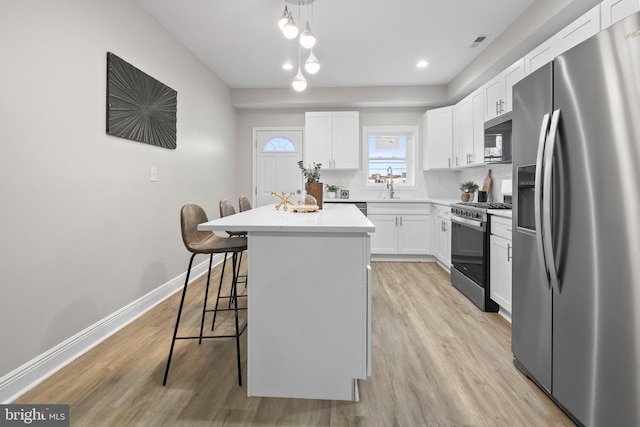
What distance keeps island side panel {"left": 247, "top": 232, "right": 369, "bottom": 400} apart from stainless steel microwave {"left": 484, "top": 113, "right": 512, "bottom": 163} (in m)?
2.56

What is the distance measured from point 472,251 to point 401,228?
5.74ft

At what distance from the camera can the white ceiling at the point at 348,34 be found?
299cm

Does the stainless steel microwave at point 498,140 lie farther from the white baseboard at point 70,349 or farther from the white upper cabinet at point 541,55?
the white baseboard at point 70,349

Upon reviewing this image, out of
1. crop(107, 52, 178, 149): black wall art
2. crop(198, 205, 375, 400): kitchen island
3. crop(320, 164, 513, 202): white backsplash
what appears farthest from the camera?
crop(320, 164, 513, 202): white backsplash

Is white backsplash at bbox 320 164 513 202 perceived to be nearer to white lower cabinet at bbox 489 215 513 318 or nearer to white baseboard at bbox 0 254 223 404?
white lower cabinet at bbox 489 215 513 318

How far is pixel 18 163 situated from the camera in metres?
1.80

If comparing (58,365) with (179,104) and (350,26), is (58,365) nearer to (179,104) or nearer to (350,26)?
(179,104)

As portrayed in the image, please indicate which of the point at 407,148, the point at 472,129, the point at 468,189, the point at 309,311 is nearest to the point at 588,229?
the point at 309,311

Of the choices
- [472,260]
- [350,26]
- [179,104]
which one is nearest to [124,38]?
[179,104]

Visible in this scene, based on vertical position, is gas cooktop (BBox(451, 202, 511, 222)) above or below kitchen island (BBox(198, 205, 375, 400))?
above

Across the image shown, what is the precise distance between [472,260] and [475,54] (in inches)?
97.9

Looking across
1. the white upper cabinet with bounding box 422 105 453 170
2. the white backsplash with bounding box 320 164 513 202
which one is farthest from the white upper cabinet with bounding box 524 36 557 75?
the white backsplash with bounding box 320 164 513 202

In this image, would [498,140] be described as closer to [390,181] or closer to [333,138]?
[390,181]

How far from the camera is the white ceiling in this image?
9.80ft
